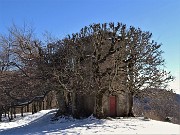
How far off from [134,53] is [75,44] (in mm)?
5573

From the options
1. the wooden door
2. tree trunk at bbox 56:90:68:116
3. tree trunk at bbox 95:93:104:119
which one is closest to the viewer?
tree trunk at bbox 95:93:104:119

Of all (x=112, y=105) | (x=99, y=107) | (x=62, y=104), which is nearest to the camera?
(x=99, y=107)

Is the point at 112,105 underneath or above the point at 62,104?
underneath

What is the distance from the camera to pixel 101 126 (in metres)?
24.7

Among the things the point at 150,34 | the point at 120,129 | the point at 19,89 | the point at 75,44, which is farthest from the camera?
the point at 19,89

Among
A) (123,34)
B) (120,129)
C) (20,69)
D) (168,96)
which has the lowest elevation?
(120,129)

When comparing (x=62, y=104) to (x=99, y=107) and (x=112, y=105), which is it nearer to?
(x=112, y=105)

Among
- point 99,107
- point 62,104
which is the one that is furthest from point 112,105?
point 62,104

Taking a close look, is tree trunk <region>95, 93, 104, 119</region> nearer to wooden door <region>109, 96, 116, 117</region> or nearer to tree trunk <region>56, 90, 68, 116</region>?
wooden door <region>109, 96, 116, 117</region>

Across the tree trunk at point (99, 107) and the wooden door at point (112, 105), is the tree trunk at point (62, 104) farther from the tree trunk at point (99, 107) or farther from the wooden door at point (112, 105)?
the tree trunk at point (99, 107)

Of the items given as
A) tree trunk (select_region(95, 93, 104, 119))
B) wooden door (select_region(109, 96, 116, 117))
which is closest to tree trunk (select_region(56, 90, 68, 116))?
wooden door (select_region(109, 96, 116, 117))

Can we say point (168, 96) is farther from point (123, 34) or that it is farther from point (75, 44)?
point (75, 44)

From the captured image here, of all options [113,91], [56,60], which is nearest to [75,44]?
[56,60]

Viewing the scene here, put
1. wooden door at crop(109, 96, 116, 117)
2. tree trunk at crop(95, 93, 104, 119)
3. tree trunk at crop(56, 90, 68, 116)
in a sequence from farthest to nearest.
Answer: tree trunk at crop(56, 90, 68, 116), wooden door at crop(109, 96, 116, 117), tree trunk at crop(95, 93, 104, 119)
